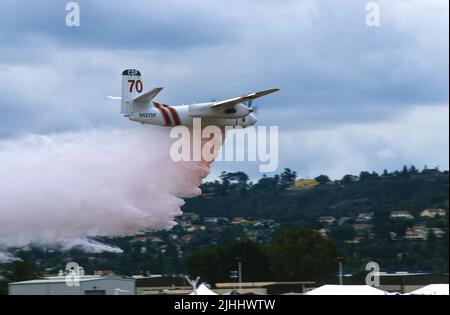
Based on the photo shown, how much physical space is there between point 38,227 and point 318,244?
23097 millimetres

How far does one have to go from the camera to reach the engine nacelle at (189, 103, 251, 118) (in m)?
46.9

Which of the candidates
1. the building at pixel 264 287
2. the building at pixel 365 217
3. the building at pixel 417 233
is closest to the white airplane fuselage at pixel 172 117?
the building at pixel 264 287

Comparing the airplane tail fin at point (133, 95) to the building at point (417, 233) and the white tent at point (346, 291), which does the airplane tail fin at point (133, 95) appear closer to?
the white tent at point (346, 291)

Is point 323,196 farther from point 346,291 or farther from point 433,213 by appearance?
point 346,291

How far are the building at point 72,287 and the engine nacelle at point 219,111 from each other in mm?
8509

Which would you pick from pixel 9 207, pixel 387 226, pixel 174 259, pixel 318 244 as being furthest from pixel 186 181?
pixel 387 226

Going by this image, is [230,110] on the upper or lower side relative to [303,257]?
upper

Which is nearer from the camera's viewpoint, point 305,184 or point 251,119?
point 251,119

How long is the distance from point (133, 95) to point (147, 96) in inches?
41.5

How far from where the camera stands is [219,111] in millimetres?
47250

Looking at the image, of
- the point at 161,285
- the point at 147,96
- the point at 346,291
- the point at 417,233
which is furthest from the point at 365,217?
the point at 147,96

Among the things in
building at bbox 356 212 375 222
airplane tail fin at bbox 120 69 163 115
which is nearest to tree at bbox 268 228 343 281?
airplane tail fin at bbox 120 69 163 115
